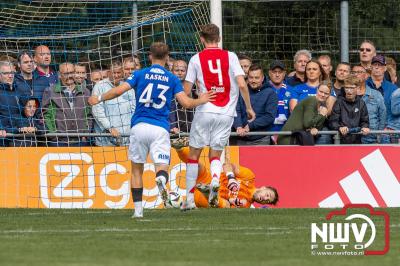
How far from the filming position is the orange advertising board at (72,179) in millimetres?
17984

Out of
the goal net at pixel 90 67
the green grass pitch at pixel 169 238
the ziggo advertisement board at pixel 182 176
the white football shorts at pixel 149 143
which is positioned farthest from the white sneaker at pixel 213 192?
the goal net at pixel 90 67

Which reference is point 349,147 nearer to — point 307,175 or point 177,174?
point 307,175

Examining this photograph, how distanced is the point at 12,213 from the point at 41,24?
516cm

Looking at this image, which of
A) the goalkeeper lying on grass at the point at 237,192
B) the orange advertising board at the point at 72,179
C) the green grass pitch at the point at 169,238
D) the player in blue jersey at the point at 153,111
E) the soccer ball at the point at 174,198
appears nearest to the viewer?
the green grass pitch at the point at 169,238

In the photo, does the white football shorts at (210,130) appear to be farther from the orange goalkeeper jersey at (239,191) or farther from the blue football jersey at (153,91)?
the orange goalkeeper jersey at (239,191)

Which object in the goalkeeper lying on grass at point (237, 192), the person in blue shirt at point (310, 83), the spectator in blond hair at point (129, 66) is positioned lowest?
the goalkeeper lying on grass at point (237, 192)

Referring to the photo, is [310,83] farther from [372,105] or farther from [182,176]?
[182,176]

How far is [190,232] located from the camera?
40.1 feet

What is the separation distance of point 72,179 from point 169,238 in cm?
663

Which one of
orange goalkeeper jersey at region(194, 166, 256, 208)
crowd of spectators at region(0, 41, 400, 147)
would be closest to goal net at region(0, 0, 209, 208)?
crowd of spectators at region(0, 41, 400, 147)

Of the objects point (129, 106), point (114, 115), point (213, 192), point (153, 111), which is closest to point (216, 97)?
point (213, 192)

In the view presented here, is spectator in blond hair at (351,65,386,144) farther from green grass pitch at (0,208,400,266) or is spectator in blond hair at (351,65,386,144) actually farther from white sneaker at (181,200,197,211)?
white sneaker at (181,200,197,211)

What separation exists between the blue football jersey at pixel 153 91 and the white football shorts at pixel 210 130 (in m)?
1.06

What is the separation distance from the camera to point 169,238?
11.6 metres
